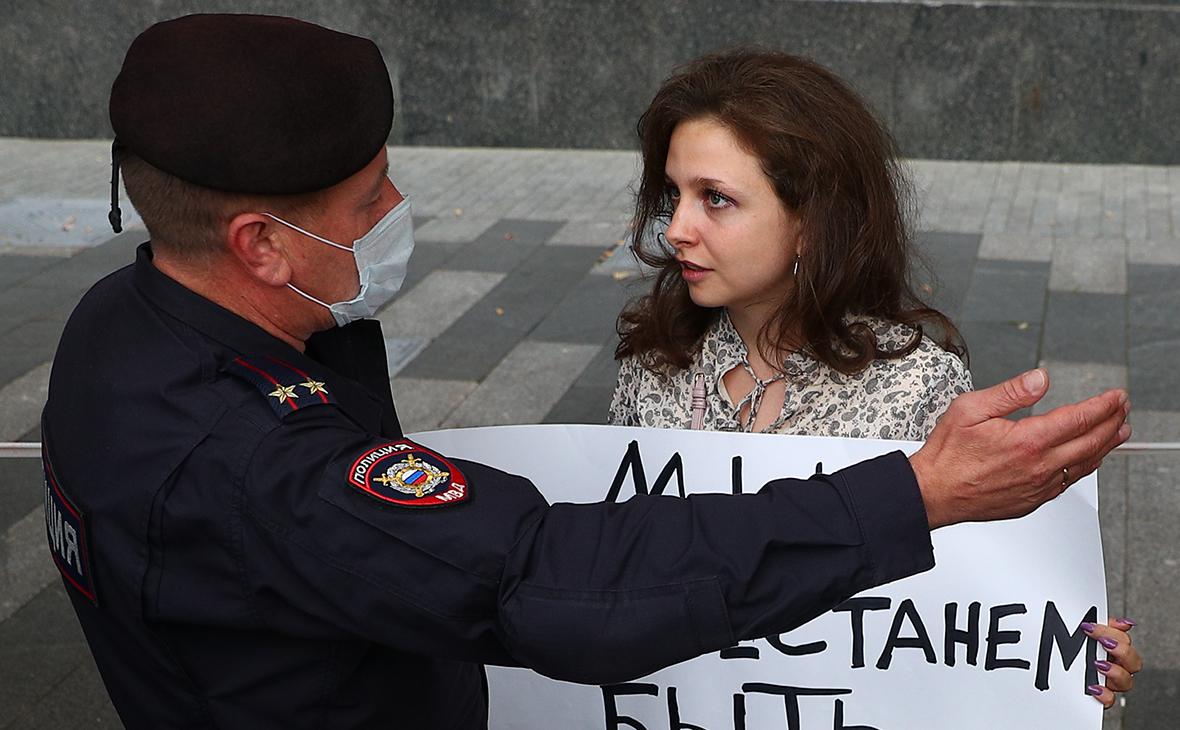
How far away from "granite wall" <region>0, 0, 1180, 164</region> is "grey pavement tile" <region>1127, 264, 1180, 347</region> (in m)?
2.18

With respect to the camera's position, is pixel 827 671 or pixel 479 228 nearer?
pixel 827 671

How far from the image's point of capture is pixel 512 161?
31.5 ft

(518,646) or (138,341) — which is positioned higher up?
(138,341)

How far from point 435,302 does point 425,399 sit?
4.04 feet

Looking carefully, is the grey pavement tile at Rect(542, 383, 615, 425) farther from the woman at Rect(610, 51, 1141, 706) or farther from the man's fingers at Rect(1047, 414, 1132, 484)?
the man's fingers at Rect(1047, 414, 1132, 484)

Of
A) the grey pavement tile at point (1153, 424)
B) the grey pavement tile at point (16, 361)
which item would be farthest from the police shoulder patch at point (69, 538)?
the grey pavement tile at point (16, 361)

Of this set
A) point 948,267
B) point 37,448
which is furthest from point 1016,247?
point 37,448

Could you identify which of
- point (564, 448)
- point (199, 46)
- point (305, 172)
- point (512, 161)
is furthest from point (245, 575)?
point (512, 161)

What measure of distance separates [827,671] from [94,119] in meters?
9.20

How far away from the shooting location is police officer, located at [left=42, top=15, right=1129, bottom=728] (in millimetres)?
1467

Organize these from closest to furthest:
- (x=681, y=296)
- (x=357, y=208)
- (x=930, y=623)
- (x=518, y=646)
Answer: (x=518, y=646) < (x=357, y=208) < (x=930, y=623) < (x=681, y=296)

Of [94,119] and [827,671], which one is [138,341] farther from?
[94,119]

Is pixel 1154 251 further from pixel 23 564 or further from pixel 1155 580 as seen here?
pixel 23 564

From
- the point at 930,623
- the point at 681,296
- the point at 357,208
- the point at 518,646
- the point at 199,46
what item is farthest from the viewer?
the point at 681,296
